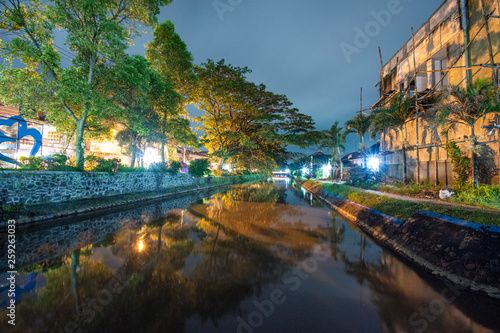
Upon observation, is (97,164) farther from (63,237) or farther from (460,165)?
(460,165)

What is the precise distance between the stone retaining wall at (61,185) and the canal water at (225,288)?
274 cm

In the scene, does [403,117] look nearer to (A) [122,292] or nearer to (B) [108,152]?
(A) [122,292]

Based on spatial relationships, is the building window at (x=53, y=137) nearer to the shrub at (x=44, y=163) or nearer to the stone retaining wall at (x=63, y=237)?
the shrub at (x=44, y=163)

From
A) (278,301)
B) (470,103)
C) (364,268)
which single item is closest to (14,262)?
(278,301)

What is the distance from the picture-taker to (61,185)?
1007cm

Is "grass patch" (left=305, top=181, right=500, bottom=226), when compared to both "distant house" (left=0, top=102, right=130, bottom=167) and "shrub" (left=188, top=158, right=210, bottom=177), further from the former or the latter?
"shrub" (left=188, top=158, right=210, bottom=177)

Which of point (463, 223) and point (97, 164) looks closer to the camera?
point (463, 223)

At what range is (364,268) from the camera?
4.73 m

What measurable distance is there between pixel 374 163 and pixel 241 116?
59.0ft

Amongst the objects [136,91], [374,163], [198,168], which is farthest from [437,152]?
[198,168]

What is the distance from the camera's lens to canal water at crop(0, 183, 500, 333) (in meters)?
2.87

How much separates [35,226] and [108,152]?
19.8 meters

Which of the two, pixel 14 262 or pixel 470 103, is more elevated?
pixel 470 103

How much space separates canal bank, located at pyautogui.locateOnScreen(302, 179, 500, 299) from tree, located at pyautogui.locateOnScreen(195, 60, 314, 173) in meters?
20.4
